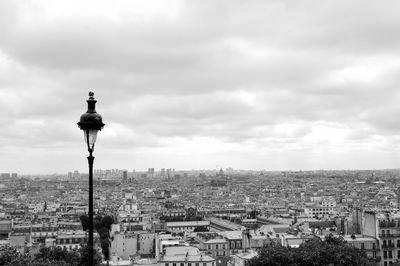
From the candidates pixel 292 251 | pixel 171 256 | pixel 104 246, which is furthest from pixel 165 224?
pixel 292 251

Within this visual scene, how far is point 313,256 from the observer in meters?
43.3

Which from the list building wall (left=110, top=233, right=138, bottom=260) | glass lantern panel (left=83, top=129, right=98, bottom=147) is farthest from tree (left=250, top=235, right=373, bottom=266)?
building wall (left=110, top=233, right=138, bottom=260)

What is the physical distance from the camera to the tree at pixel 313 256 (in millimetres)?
43156

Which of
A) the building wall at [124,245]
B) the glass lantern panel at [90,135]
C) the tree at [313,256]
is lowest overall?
the building wall at [124,245]

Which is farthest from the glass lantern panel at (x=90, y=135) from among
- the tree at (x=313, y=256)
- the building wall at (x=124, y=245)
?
the building wall at (x=124, y=245)

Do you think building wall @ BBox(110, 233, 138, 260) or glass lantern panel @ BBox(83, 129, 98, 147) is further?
building wall @ BBox(110, 233, 138, 260)

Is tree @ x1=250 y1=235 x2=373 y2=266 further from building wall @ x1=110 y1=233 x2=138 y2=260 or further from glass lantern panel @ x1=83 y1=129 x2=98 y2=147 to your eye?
building wall @ x1=110 y1=233 x2=138 y2=260

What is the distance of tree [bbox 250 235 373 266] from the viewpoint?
4316 cm

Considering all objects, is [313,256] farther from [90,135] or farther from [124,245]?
[124,245]

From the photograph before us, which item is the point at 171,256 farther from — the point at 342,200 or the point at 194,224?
the point at 342,200

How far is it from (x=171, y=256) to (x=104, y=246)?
27650mm

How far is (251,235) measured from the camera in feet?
242

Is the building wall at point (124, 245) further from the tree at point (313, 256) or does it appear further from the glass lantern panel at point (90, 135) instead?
the glass lantern panel at point (90, 135)

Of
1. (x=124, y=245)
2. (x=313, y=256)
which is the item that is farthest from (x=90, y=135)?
(x=124, y=245)
